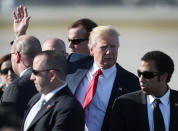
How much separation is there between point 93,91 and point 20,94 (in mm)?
704

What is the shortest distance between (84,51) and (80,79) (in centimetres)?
108

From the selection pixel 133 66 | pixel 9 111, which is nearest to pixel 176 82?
pixel 133 66

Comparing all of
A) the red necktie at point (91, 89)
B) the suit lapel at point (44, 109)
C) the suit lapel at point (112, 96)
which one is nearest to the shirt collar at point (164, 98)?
the suit lapel at point (112, 96)

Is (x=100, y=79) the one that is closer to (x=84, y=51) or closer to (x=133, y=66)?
(x=84, y=51)

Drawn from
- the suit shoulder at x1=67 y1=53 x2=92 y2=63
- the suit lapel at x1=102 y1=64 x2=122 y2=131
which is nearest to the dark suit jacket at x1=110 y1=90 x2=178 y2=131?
the suit lapel at x1=102 y1=64 x2=122 y2=131

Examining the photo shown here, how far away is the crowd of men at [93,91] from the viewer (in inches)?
174

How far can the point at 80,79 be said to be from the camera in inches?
208

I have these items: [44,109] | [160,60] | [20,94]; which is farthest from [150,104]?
[20,94]

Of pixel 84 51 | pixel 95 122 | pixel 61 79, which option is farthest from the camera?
pixel 84 51

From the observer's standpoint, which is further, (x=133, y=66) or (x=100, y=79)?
(x=133, y=66)

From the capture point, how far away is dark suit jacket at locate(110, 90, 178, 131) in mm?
4582

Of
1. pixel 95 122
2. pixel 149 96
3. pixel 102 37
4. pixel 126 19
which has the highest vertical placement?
pixel 102 37

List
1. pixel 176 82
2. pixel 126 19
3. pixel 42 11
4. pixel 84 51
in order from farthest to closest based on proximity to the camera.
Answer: pixel 42 11 < pixel 126 19 < pixel 176 82 < pixel 84 51

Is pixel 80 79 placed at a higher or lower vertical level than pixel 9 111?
lower
